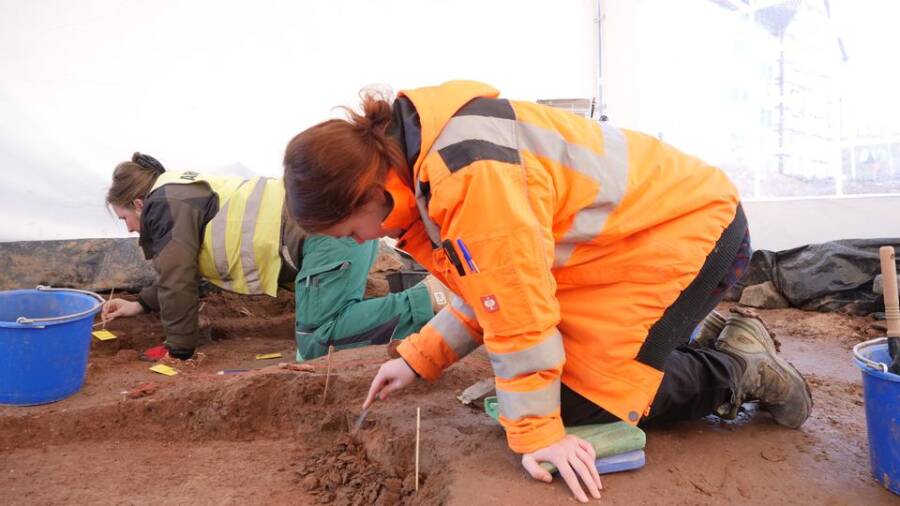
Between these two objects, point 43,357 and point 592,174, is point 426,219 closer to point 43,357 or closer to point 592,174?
point 592,174

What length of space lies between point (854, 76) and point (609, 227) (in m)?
3.80

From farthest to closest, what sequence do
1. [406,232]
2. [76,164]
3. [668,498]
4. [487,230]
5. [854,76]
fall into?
[854,76], [76,164], [406,232], [668,498], [487,230]

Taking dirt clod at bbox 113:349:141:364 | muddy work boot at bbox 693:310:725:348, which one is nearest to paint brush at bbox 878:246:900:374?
muddy work boot at bbox 693:310:725:348

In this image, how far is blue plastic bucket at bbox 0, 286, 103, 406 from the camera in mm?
2117

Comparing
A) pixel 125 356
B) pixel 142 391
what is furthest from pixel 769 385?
pixel 125 356

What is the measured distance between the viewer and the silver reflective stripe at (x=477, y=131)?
121cm

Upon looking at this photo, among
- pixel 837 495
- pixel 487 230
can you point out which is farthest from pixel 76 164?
pixel 837 495

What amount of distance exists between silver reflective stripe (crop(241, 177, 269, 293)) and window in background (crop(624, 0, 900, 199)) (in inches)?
147

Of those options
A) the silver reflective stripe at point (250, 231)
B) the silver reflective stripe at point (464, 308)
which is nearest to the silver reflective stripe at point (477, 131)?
the silver reflective stripe at point (464, 308)

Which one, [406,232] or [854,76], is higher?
[854,76]

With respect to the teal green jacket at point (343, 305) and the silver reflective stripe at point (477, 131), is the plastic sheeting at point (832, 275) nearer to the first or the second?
the teal green jacket at point (343, 305)

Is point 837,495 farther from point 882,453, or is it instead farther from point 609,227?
point 609,227

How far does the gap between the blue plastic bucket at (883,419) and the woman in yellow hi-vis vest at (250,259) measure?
1682mm

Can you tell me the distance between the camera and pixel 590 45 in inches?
217
